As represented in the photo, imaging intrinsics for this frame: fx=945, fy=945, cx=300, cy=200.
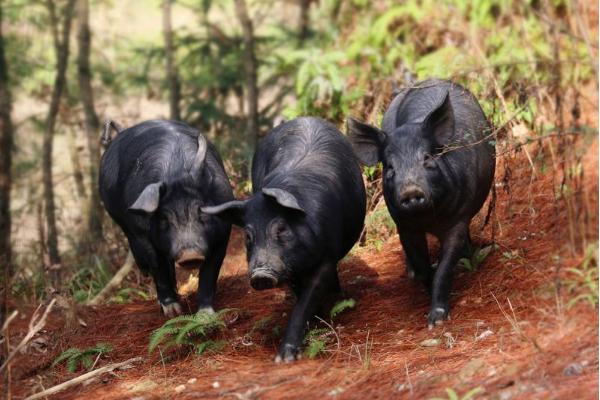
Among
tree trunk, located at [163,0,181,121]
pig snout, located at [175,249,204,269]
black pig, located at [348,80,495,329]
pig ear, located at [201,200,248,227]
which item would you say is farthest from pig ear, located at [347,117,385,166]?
tree trunk, located at [163,0,181,121]

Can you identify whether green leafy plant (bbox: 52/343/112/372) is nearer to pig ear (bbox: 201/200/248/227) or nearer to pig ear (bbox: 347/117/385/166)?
pig ear (bbox: 201/200/248/227)

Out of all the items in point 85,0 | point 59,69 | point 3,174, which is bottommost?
point 3,174

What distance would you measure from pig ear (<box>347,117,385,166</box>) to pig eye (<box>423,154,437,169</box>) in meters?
0.50

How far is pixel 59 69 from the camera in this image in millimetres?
17438

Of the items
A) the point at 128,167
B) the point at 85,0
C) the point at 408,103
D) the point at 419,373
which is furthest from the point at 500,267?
the point at 85,0

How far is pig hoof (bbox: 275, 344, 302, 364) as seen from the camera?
737 centimetres

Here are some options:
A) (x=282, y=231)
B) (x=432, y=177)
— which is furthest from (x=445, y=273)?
(x=282, y=231)

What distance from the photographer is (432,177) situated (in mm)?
7664

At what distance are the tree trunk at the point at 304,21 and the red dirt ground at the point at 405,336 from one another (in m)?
8.39

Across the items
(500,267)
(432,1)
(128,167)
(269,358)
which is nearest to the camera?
(269,358)

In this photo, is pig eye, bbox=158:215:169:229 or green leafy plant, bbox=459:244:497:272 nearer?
pig eye, bbox=158:215:169:229

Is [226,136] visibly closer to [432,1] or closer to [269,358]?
[432,1]

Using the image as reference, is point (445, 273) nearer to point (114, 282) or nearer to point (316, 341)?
point (316, 341)

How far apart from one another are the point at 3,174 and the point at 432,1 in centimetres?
746
